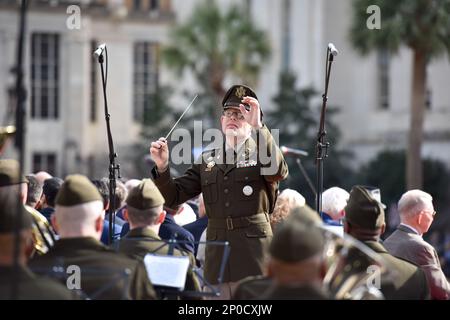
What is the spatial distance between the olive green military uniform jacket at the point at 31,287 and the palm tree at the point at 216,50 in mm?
28701

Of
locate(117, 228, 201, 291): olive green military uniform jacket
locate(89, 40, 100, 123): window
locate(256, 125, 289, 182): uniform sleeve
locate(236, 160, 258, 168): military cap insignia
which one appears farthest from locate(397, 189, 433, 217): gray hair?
locate(89, 40, 100, 123): window

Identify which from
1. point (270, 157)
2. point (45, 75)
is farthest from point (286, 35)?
point (270, 157)

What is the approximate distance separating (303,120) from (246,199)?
26.4 meters

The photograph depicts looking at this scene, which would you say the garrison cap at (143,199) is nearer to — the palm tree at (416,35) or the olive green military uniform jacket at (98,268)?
the olive green military uniform jacket at (98,268)

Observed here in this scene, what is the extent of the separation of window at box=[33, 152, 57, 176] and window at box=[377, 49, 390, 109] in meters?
12.2

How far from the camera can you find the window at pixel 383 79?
35.0 metres

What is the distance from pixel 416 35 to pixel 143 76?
15702mm

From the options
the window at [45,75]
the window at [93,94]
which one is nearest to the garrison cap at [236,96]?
the window at [45,75]

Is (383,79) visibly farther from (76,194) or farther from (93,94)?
(76,194)

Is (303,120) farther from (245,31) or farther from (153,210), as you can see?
(153,210)

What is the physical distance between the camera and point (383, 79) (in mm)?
35531

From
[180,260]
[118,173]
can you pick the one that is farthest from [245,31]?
[180,260]

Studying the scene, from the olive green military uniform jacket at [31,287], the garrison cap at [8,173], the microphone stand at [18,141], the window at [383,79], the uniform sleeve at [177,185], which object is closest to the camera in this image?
the microphone stand at [18,141]
